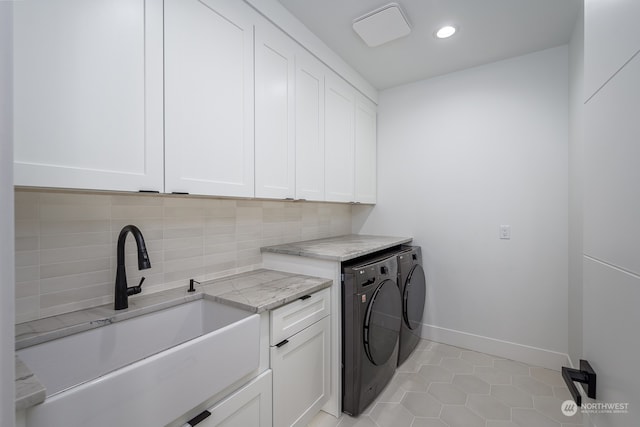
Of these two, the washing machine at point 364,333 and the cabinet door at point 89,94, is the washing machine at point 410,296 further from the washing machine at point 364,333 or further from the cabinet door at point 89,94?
the cabinet door at point 89,94

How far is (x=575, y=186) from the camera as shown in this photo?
193cm

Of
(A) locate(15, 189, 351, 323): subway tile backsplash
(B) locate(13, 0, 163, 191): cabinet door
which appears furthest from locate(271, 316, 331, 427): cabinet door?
(B) locate(13, 0, 163, 191): cabinet door

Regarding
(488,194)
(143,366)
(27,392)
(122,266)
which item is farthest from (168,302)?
(488,194)

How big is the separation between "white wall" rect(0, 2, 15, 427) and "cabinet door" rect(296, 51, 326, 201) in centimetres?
154

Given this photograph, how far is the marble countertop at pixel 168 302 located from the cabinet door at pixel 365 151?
1.26m

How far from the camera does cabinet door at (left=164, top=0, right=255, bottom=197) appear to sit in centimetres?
122

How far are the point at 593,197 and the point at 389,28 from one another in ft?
5.89

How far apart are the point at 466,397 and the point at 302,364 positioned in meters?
1.24

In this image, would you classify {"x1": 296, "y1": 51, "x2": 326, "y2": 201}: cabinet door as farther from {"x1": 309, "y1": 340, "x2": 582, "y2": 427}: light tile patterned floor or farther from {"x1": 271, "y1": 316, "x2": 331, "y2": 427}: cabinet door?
{"x1": 309, "y1": 340, "x2": 582, "y2": 427}: light tile patterned floor

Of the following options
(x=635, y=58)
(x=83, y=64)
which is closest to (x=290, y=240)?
(x=83, y=64)

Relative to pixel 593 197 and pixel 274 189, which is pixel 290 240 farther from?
pixel 593 197

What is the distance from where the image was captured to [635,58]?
0.44 metres

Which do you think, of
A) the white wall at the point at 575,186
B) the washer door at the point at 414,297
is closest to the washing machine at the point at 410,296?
the washer door at the point at 414,297

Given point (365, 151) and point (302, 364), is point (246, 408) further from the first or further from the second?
point (365, 151)
